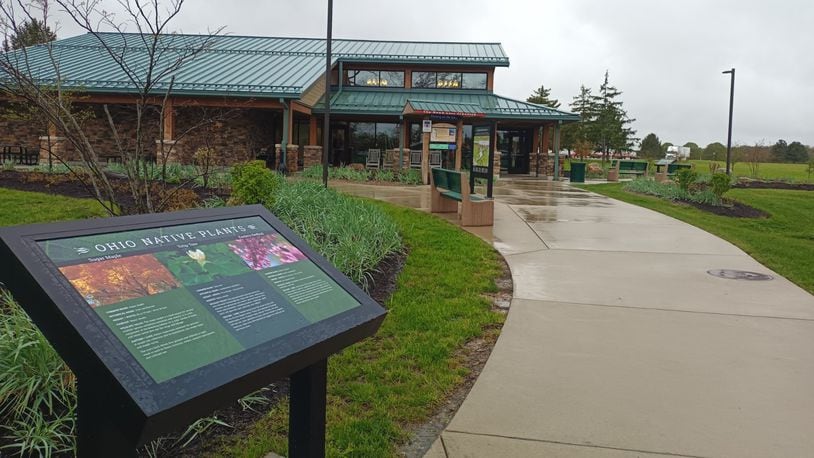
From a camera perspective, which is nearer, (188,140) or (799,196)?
(799,196)

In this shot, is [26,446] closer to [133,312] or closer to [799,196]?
[133,312]

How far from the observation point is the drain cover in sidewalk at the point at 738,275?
692 centimetres

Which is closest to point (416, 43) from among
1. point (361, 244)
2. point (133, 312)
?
point (361, 244)

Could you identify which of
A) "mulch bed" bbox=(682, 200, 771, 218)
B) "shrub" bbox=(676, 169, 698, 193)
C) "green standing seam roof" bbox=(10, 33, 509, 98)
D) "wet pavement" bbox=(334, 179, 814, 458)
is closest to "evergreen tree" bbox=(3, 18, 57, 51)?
"wet pavement" bbox=(334, 179, 814, 458)

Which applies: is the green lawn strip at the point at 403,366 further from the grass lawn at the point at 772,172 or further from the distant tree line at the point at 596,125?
the distant tree line at the point at 596,125

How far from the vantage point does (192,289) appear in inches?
84.5

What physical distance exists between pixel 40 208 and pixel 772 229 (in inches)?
533

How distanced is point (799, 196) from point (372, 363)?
2033 centimetres

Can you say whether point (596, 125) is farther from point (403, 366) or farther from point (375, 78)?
point (403, 366)

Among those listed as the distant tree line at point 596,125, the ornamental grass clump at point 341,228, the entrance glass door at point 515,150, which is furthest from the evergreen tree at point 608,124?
the ornamental grass clump at point 341,228

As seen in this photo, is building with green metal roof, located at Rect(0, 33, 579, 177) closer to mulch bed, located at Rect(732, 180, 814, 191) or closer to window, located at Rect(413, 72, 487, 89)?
window, located at Rect(413, 72, 487, 89)

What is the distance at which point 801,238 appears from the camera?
1100cm

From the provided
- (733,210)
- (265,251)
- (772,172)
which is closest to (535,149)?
(733,210)

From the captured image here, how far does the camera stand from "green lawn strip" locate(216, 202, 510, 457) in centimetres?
322
